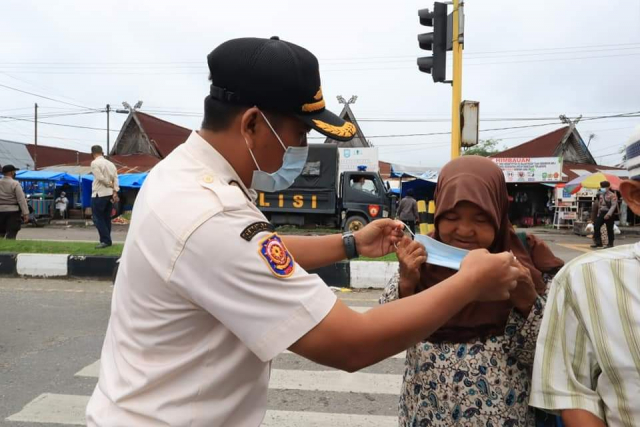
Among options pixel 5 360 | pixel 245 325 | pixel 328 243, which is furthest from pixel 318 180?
pixel 245 325

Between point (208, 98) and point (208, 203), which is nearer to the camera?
point (208, 203)

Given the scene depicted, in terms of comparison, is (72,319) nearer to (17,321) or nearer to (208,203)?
(17,321)

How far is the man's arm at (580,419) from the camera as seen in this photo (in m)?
1.13

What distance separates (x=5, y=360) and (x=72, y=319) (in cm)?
108

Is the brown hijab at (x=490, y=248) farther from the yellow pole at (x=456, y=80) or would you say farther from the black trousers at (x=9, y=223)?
the black trousers at (x=9, y=223)

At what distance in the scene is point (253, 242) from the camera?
1002 millimetres

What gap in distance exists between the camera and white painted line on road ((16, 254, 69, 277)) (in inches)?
275

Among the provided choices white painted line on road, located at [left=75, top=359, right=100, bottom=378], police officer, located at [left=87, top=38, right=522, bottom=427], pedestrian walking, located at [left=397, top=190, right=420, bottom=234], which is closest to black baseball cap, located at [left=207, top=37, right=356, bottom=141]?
police officer, located at [left=87, top=38, right=522, bottom=427]

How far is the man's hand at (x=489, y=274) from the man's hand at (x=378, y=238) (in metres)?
0.66

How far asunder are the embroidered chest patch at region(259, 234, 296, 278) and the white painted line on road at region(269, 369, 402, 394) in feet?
8.49

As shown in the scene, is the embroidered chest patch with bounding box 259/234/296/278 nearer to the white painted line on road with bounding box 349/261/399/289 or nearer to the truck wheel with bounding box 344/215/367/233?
the white painted line on road with bounding box 349/261/399/289

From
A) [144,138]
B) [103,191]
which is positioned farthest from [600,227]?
[144,138]

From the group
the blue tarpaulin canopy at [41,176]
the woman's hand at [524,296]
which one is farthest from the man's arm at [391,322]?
the blue tarpaulin canopy at [41,176]

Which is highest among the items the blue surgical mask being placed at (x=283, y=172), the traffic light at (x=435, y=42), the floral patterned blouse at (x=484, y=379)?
the traffic light at (x=435, y=42)
